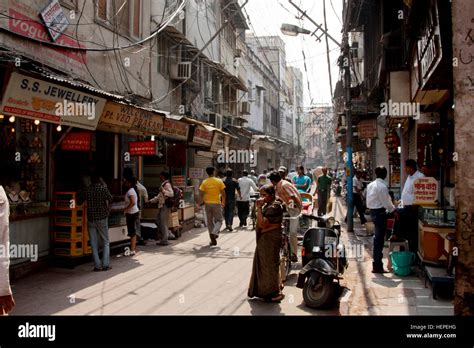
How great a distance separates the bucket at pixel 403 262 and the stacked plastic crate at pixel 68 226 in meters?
6.00

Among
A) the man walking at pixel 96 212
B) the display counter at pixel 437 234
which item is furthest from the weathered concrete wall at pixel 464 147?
the man walking at pixel 96 212

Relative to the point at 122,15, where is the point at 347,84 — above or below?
below

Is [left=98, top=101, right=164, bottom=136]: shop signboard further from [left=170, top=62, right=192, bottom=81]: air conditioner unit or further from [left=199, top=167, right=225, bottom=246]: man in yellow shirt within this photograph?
[left=170, top=62, right=192, bottom=81]: air conditioner unit

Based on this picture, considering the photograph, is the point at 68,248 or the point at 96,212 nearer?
the point at 96,212

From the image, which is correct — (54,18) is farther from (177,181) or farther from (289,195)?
(289,195)

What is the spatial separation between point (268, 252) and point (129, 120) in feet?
16.6

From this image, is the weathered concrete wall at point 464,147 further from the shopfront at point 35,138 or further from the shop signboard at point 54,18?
the shop signboard at point 54,18

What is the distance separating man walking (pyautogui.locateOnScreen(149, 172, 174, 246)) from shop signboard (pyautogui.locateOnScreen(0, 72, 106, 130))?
3.19 m

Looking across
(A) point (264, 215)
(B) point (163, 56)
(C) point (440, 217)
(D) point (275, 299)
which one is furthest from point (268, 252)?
(B) point (163, 56)

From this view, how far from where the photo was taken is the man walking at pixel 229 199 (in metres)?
14.4

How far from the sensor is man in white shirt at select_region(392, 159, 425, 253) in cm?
828

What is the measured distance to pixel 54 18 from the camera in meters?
9.81

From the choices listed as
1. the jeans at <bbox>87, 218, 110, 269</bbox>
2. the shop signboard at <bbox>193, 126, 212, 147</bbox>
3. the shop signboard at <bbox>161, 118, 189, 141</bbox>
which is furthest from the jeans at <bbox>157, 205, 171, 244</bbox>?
the shop signboard at <bbox>193, 126, 212, 147</bbox>
